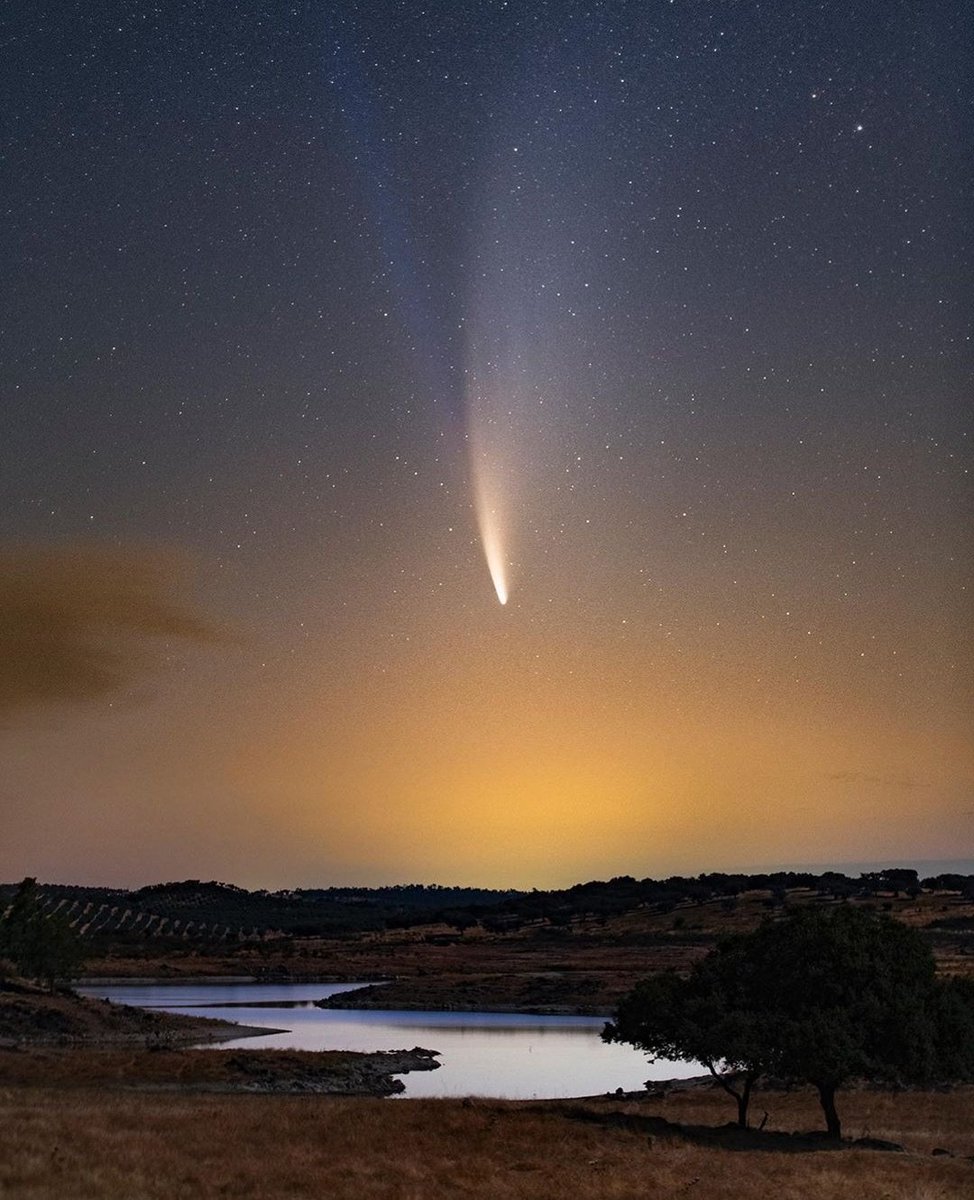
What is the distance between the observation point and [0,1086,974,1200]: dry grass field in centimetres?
3331

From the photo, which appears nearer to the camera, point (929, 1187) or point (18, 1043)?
point (929, 1187)

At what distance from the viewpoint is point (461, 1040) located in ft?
383

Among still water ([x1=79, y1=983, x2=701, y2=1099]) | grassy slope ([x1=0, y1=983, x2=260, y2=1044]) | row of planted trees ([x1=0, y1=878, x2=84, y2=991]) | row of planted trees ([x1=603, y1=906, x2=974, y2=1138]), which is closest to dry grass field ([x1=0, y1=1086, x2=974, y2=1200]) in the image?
row of planted trees ([x1=603, y1=906, x2=974, y2=1138])

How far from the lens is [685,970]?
15962 cm

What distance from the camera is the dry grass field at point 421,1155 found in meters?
33.3

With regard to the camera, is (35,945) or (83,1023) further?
(35,945)

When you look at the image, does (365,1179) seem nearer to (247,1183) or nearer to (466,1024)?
(247,1183)

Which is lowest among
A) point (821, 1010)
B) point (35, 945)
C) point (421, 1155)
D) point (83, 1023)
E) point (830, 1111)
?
point (421, 1155)

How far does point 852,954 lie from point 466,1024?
91.5 meters

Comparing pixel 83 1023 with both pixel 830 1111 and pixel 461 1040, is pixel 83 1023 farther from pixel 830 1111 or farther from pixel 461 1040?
pixel 830 1111

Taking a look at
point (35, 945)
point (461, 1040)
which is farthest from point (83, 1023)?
point (461, 1040)

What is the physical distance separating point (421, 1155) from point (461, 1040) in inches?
3149

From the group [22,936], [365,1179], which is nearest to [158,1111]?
[365,1179]

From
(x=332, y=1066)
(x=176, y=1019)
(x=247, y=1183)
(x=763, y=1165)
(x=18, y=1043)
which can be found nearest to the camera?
(x=247, y=1183)
